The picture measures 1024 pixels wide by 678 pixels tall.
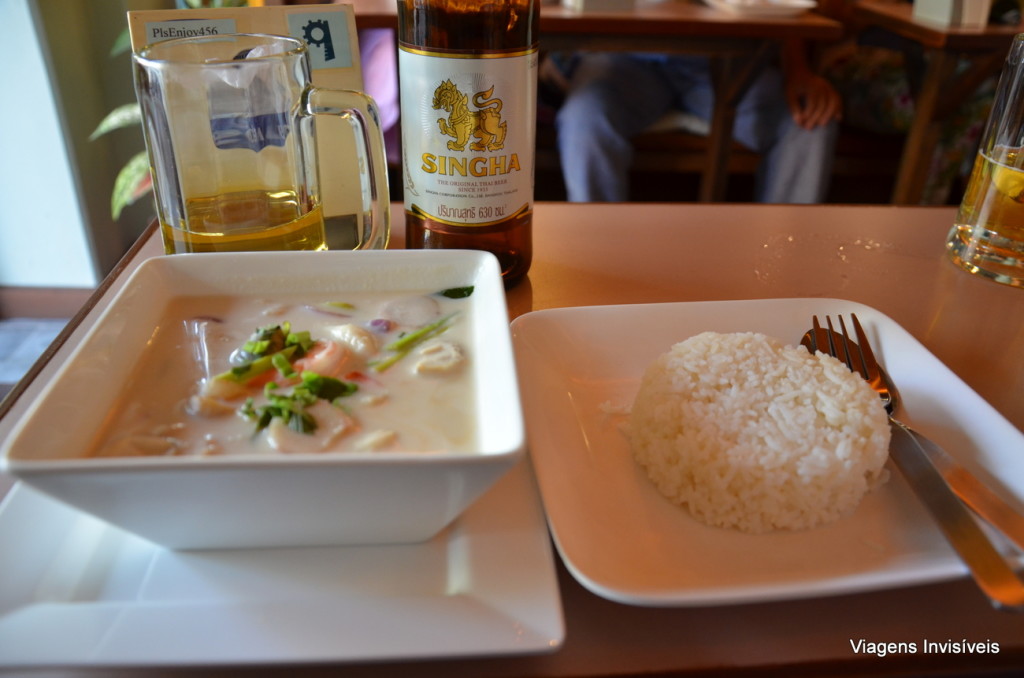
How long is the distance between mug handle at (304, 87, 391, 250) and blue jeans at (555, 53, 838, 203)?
1.36 metres

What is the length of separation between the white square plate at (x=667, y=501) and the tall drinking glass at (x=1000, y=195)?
0.24 meters

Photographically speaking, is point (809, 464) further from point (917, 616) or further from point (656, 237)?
point (656, 237)

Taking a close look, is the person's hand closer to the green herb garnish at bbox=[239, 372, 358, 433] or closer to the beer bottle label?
the beer bottle label

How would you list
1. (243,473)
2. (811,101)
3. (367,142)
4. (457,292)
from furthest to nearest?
1. (811,101)
2. (367,142)
3. (457,292)
4. (243,473)

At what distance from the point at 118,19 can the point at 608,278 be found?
1874 mm

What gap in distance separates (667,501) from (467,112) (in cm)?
35

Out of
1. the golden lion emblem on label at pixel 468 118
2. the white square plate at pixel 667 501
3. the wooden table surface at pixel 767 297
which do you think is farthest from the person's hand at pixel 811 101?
the golden lion emblem on label at pixel 468 118

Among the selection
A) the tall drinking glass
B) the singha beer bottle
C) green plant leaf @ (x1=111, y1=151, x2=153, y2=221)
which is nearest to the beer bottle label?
the singha beer bottle

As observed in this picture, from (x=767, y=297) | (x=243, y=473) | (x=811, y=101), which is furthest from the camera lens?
(x=811, y=101)

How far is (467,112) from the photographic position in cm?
63

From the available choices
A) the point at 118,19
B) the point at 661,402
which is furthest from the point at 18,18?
the point at 661,402

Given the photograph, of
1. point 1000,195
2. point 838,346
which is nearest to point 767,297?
point 838,346

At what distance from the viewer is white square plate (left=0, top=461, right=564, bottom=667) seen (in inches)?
14.0

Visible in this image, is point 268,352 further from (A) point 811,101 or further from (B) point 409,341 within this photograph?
(A) point 811,101
